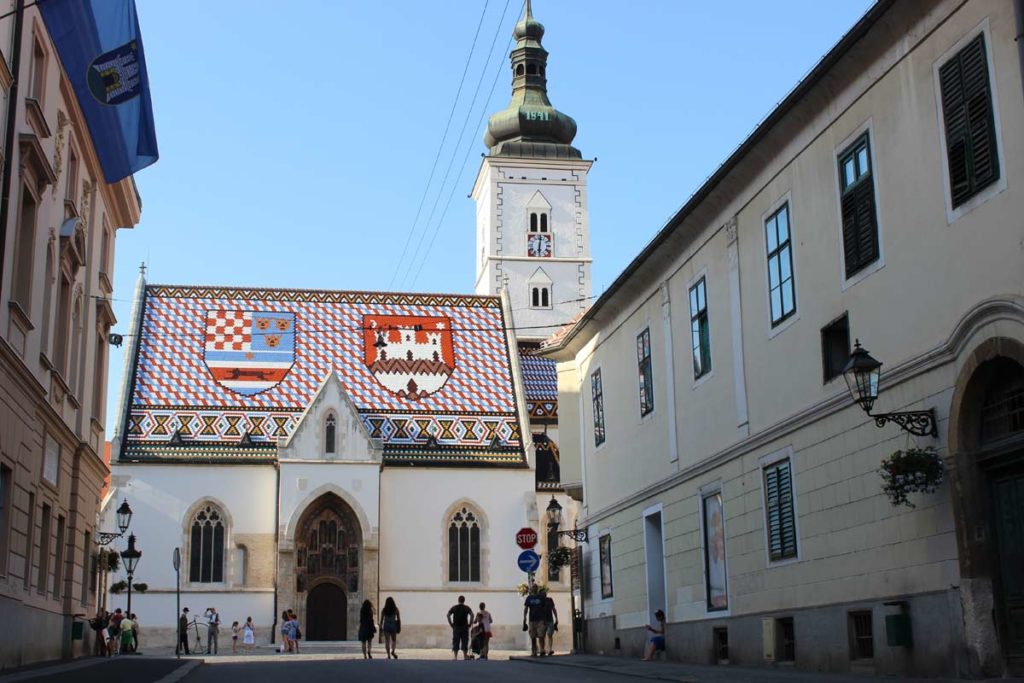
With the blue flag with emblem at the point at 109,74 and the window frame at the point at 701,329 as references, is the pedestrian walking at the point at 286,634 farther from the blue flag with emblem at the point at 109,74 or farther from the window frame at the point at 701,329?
the window frame at the point at 701,329

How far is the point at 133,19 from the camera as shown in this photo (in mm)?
25609

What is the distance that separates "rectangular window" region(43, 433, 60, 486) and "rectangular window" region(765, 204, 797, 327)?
13303 millimetres

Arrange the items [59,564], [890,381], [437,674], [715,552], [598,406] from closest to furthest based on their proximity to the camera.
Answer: [890,381] < [437,674] < [715,552] < [59,564] < [598,406]

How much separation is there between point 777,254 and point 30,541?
13.3 meters

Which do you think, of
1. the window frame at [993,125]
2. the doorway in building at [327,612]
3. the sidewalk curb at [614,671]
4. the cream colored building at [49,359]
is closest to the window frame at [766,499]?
the sidewalk curb at [614,671]

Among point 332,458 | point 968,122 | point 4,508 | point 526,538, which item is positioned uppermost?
point 332,458

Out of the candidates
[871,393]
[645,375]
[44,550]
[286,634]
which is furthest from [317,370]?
[871,393]

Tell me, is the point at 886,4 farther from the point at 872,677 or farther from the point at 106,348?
the point at 106,348

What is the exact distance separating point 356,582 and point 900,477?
36085 mm

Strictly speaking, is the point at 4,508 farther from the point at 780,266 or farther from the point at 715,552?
the point at 780,266

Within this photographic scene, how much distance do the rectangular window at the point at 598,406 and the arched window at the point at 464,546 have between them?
20213 millimetres

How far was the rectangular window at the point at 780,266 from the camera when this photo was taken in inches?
750

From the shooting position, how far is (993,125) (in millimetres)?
13219

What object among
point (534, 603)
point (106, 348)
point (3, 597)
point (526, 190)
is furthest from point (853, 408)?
point (526, 190)
